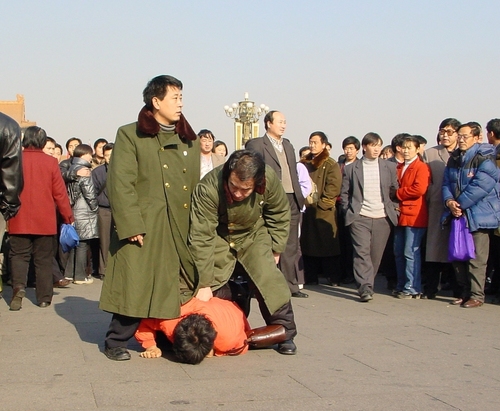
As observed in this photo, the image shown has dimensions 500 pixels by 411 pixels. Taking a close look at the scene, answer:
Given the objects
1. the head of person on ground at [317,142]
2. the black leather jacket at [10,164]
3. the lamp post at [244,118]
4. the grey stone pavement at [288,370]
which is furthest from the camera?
the lamp post at [244,118]

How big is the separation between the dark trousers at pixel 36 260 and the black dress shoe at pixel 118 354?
307 centimetres

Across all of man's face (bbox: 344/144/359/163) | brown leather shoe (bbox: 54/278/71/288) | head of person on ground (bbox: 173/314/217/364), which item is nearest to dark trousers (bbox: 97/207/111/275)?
brown leather shoe (bbox: 54/278/71/288)

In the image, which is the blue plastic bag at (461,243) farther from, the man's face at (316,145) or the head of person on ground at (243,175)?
the head of person on ground at (243,175)

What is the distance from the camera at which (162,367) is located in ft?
18.4

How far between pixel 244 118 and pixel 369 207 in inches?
1195

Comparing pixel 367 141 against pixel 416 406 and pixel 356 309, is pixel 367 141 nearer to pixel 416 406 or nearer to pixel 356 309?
pixel 356 309

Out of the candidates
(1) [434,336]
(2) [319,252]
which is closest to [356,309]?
(1) [434,336]

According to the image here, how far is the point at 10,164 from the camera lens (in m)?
5.55

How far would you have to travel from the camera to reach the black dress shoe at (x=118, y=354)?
5820 mm

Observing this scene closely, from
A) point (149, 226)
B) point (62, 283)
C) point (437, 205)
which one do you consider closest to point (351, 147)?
point (437, 205)

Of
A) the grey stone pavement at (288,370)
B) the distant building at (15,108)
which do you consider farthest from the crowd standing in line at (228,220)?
the distant building at (15,108)

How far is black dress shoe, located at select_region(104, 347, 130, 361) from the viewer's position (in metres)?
5.82

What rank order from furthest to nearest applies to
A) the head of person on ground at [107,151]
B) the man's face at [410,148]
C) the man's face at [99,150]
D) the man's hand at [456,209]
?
1. the man's face at [99,150]
2. the head of person on ground at [107,151]
3. the man's face at [410,148]
4. the man's hand at [456,209]

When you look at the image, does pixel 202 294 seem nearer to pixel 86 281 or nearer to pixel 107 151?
pixel 86 281
